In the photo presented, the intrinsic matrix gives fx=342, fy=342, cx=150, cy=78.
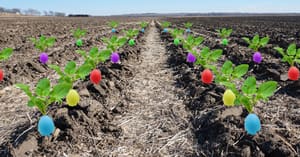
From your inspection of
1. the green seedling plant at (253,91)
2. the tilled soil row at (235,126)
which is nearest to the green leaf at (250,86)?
the green seedling plant at (253,91)

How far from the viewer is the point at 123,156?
3461 millimetres

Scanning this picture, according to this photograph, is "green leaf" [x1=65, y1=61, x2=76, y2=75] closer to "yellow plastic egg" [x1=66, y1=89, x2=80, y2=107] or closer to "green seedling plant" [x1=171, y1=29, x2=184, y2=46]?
"yellow plastic egg" [x1=66, y1=89, x2=80, y2=107]

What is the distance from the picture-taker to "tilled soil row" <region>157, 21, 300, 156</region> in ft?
10.3

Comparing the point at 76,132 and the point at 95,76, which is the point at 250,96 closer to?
the point at 76,132

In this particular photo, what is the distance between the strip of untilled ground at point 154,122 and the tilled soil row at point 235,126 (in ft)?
0.59

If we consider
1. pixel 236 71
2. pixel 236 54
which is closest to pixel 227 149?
pixel 236 71

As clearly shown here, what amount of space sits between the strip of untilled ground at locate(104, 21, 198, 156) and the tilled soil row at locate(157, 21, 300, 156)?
0.59 ft

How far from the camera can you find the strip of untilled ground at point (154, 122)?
359cm

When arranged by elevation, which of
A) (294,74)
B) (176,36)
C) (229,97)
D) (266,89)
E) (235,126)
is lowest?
(176,36)

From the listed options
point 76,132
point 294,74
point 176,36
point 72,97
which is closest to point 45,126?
point 76,132

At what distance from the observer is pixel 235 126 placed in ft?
11.7

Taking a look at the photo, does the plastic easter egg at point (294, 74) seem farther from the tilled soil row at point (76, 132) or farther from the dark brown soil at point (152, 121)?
the tilled soil row at point (76, 132)

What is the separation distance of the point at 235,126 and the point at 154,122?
3.72 feet

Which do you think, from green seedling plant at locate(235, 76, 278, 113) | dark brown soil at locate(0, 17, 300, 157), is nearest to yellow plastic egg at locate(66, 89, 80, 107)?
dark brown soil at locate(0, 17, 300, 157)
